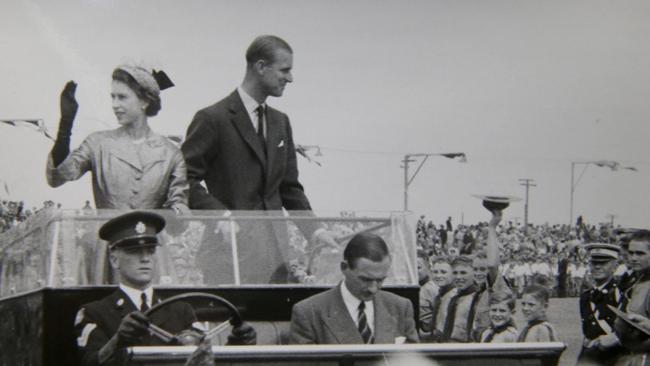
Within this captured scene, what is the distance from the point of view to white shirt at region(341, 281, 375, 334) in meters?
4.46

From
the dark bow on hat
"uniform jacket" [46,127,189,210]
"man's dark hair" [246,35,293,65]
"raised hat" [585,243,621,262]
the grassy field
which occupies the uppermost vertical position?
"man's dark hair" [246,35,293,65]

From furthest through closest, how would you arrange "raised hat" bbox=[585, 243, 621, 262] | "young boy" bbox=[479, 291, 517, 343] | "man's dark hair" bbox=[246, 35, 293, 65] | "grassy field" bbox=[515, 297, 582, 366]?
"grassy field" bbox=[515, 297, 582, 366] < "raised hat" bbox=[585, 243, 621, 262] < "young boy" bbox=[479, 291, 517, 343] < "man's dark hair" bbox=[246, 35, 293, 65]

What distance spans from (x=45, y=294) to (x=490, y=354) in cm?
181

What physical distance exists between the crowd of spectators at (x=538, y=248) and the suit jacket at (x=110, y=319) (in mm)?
13353

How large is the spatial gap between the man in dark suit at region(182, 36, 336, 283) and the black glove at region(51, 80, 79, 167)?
0.69 meters

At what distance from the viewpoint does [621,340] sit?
237 inches

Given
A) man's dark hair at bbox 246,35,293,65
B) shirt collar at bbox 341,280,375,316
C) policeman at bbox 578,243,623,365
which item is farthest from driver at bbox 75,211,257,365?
policeman at bbox 578,243,623,365

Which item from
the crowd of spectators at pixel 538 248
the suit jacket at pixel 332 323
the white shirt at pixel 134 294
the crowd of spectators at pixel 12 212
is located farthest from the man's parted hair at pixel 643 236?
the crowd of spectators at pixel 538 248

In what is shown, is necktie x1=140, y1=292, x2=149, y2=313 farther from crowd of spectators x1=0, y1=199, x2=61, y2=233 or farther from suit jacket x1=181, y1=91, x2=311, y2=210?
crowd of spectators x1=0, y1=199, x2=61, y2=233

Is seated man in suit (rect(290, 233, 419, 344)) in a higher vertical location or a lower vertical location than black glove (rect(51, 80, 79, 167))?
lower

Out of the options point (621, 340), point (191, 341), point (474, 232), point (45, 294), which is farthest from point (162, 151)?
point (474, 232)

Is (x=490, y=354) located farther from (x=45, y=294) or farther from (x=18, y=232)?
(x=18, y=232)

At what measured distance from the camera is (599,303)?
672 centimetres

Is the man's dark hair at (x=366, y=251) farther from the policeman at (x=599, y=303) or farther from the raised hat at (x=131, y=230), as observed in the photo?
Answer: the policeman at (x=599, y=303)
